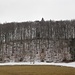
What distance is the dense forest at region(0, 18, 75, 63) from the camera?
4766 centimetres

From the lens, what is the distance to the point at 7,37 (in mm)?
52750

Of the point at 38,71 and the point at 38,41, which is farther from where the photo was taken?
A: the point at 38,41

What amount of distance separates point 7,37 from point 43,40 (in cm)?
844

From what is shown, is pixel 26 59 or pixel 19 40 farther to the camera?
pixel 19 40

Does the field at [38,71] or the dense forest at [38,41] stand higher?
the dense forest at [38,41]

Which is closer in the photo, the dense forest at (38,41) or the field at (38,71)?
the field at (38,71)

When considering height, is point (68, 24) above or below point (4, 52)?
above

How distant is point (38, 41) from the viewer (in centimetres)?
5003

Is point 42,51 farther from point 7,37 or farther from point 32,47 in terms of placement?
point 7,37

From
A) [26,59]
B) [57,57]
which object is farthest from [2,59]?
[57,57]

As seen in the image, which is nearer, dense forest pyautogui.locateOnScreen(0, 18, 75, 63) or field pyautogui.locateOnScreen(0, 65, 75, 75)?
field pyautogui.locateOnScreen(0, 65, 75, 75)

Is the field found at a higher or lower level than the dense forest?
lower

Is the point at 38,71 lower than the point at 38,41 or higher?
lower

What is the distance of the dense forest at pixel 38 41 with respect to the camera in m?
47.7
